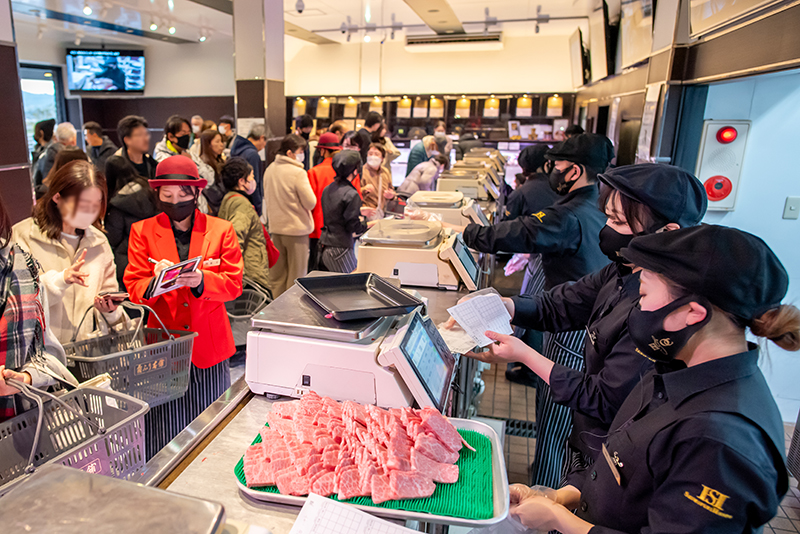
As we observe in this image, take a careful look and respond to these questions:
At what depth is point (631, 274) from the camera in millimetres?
1775

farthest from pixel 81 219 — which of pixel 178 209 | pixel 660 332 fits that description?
pixel 660 332

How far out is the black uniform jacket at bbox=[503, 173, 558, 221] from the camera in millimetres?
4820

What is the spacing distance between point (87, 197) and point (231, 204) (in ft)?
6.23

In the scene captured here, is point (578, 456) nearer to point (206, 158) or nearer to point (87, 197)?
point (87, 197)

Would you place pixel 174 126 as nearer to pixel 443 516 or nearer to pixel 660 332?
pixel 443 516

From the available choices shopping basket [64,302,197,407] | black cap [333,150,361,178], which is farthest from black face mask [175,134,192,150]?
shopping basket [64,302,197,407]

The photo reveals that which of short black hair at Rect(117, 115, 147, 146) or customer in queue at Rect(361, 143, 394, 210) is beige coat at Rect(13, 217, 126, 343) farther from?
customer in queue at Rect(361, 143, 394, 210)

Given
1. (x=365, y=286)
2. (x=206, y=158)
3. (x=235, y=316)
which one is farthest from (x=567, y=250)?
(x=206, y=158)

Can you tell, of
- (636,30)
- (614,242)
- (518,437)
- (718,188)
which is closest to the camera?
(614,242)

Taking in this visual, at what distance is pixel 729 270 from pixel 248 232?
147 inches

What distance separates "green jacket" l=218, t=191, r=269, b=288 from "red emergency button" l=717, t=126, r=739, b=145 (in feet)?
11.8

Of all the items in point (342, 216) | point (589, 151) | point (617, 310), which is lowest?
point (342, 216)

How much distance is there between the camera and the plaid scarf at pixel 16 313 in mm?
1604

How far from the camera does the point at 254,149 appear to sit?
5.88 metres
